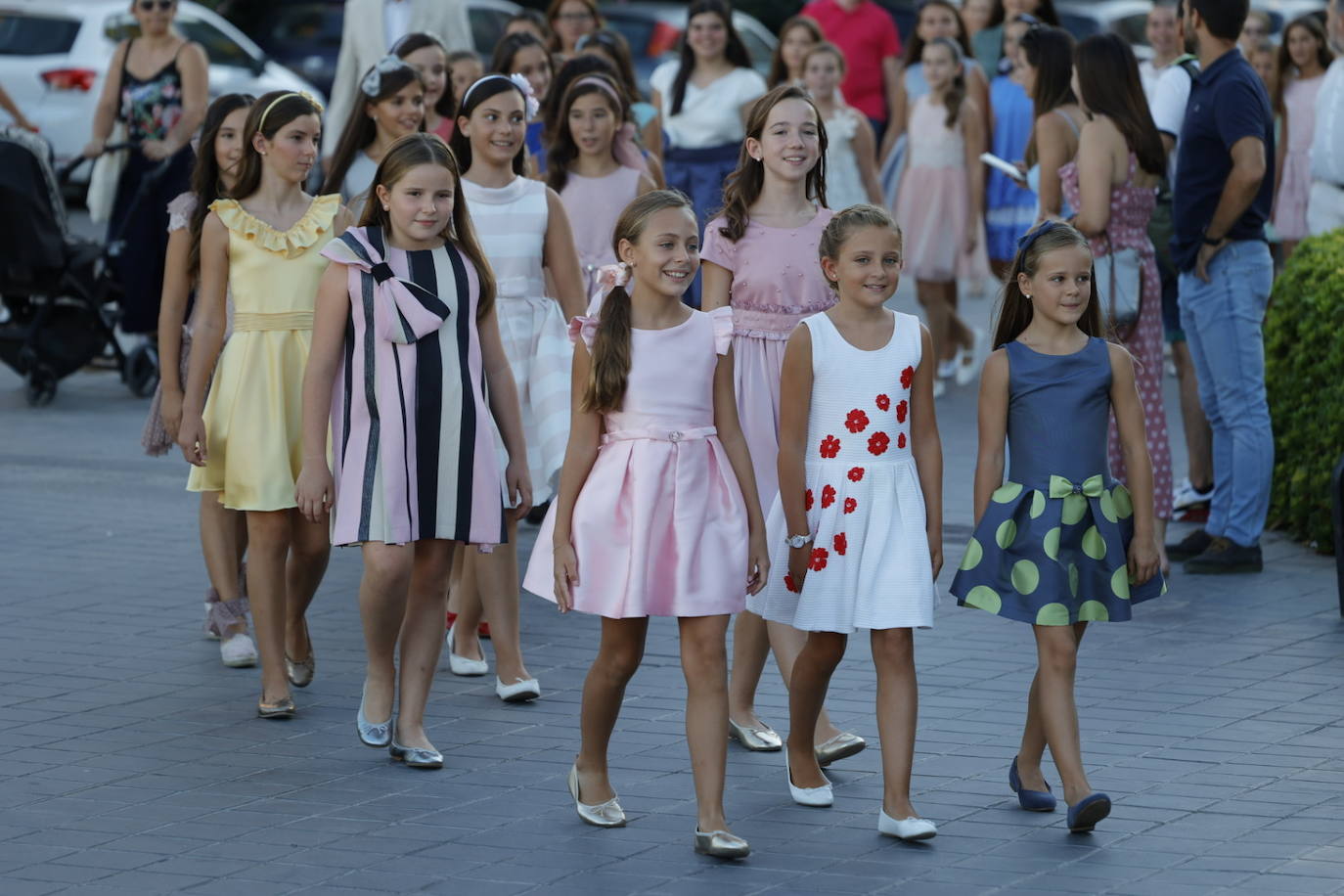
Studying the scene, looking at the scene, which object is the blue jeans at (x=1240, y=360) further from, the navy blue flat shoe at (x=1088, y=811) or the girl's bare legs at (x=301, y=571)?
the girl's bare legs at (x=301, y=571)

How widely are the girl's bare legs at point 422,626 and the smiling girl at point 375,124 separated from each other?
1.52m

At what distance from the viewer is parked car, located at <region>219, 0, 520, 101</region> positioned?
78.2ft

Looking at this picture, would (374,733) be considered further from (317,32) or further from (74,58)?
(317,32)

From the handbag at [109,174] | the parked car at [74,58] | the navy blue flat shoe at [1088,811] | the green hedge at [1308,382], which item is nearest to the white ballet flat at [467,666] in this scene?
the navy blue flat shoe at [1088,811]

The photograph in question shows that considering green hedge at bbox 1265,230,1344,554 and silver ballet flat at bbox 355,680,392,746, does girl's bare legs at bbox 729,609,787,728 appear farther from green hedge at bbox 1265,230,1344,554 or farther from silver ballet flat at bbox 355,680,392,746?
green hedge at bbox 1265,230,1344,554

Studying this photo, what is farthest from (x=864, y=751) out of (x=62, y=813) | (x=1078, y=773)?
(x=62, y=813)

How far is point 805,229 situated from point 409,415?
125 centimetres

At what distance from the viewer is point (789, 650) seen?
19.7ft

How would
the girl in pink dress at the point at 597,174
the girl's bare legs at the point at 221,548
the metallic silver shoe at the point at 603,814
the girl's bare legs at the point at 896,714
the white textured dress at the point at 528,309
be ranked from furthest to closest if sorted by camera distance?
the girl in pink dress at the point at 597,174 < the girl's bare legs at the point at 221,548 < the white textured dress at the point at 528,309 < the metallic silver shoe at the point at 603,814 < the girl's bare legs at the point at 896,714

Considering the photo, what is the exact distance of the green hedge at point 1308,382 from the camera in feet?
28.5

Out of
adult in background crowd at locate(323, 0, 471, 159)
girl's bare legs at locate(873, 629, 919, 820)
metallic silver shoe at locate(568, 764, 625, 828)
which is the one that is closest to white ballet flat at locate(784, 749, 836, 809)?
girl's bare legs at locate(873, 629, 919, 820)

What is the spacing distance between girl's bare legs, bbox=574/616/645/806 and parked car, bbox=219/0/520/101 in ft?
61.0

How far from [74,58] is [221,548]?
1419 cm

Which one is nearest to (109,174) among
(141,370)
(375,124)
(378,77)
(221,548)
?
(141,370)
